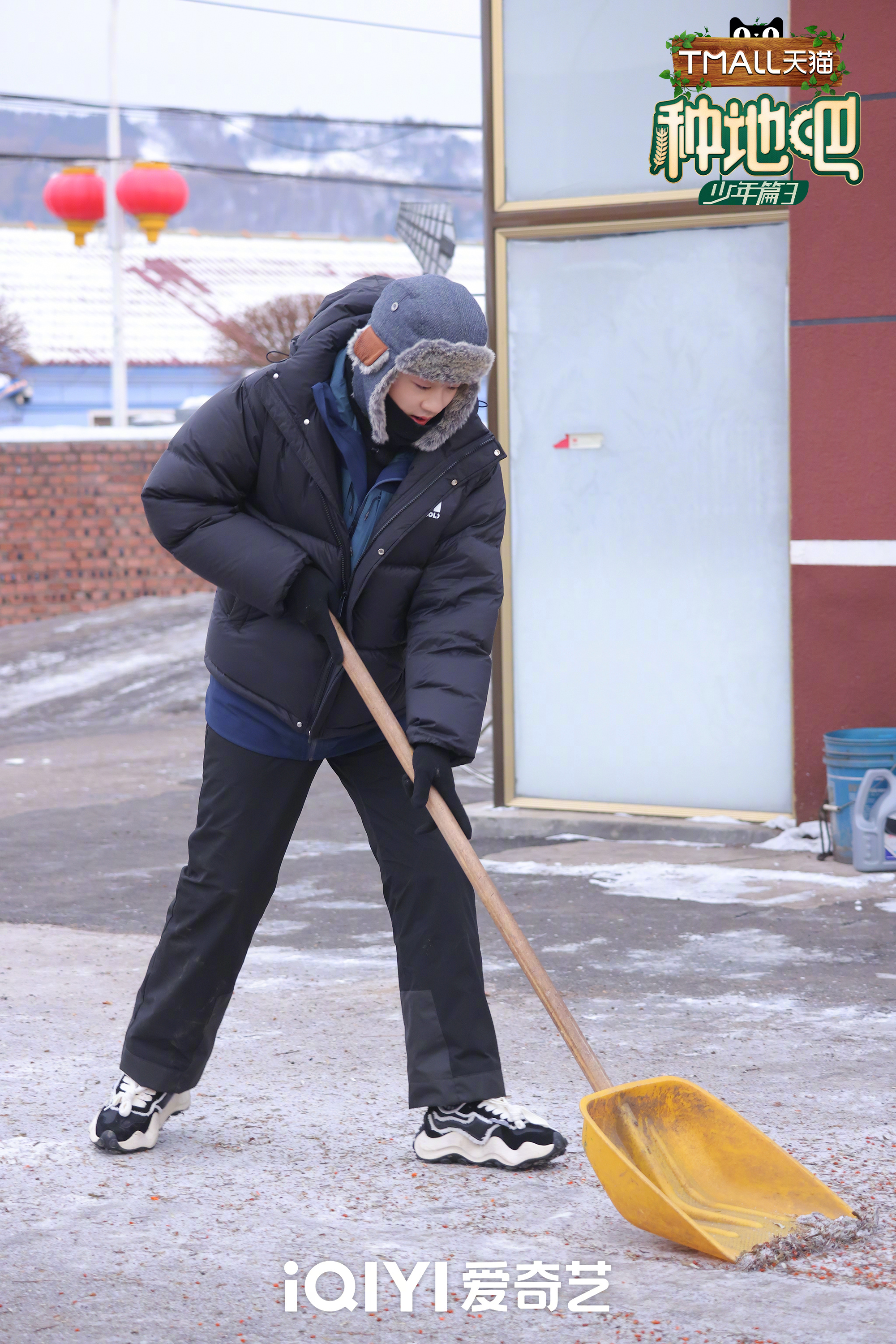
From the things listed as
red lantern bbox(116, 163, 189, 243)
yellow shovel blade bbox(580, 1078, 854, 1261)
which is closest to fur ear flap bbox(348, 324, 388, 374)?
yellow shovel blade bbox(580, 1078, 854, 1261)

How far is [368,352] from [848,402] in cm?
379

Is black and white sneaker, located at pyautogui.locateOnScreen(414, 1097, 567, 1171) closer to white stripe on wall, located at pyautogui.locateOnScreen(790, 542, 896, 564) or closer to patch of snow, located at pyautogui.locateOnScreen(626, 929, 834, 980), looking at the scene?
patch of snow, located at pyautogui.locateOnScreen(626, 929, 834, 980)

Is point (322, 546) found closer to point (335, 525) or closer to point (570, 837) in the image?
point (335, 525)

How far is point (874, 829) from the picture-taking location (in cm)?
630

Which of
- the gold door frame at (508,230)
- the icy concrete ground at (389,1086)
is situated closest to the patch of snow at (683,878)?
the icy concrete ground at (389,1086)

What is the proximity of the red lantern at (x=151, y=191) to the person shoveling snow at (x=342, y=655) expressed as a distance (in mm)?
21607

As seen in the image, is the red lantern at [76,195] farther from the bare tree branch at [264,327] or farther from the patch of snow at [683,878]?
the patch of snow at [683,878]

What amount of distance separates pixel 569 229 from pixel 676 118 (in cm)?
65

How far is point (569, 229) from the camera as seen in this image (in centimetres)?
738

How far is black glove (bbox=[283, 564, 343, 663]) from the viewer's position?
3516mm

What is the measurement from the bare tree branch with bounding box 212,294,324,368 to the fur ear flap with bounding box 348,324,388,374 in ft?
87.0

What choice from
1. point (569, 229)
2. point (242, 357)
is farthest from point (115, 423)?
point (569, 229)

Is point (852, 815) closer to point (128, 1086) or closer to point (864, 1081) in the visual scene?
point (864, 1081)

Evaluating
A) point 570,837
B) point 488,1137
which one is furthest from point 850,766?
point 488,1137
